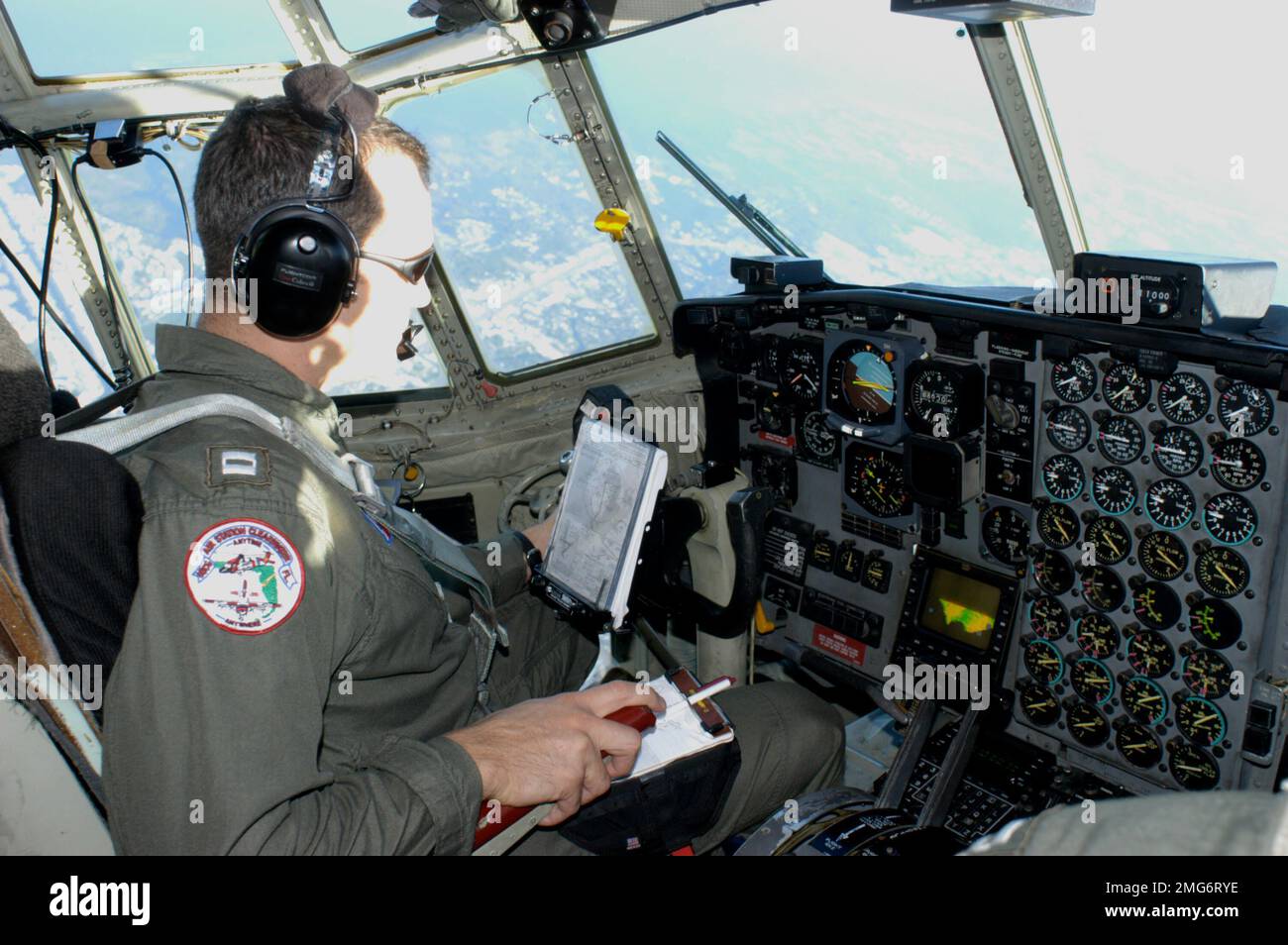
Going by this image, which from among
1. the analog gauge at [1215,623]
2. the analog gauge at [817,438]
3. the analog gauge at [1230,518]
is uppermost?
the analog gauge at [1230,518]

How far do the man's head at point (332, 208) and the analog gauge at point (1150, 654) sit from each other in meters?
1.94

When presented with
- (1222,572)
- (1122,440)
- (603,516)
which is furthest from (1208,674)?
(603,516)

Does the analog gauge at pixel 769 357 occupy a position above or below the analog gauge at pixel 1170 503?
above

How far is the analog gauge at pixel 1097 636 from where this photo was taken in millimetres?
2488

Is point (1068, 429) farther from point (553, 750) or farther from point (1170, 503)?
point (553, 750)

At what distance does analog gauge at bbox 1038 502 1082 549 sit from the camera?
2506mm

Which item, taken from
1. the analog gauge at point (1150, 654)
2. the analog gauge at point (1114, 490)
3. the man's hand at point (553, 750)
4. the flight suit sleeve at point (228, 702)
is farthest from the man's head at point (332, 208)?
Answer: the analog gauge at point (1150, 654)

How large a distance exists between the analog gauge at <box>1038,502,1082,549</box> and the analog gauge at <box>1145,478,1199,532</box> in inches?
7.7

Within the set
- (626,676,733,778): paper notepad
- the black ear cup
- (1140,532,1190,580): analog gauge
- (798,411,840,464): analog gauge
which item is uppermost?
the black ear cup

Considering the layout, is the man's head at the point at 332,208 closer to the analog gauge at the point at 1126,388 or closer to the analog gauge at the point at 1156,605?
the analog gauge at the point at 1126,388

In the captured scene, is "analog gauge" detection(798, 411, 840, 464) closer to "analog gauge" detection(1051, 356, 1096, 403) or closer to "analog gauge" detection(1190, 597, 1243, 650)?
"analog gauge" detection(1051, 356, 1096, 403)

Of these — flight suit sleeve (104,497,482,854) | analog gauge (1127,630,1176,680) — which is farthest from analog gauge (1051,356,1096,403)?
flight suit sleeve (104,497,482,854)

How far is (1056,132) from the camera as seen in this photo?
287 cm

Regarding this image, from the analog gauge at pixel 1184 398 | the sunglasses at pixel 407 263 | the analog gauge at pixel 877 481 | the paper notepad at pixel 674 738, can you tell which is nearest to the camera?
the sunglasses at pixel 407 263
